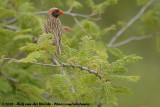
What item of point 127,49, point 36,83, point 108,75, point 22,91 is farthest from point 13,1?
point 127,49

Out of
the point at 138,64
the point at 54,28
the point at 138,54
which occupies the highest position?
the point at 138,54

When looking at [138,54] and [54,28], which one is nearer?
[54,28]

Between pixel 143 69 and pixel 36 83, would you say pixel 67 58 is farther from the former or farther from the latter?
pixel 143 69

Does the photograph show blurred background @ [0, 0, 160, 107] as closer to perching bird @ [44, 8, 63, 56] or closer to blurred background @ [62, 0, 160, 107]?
blurred background @ [62, 0, 160, 107]

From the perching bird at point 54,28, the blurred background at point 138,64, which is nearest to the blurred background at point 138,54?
the blurred background at point 138,64

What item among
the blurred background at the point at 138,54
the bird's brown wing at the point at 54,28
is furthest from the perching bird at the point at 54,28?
the blurred background at the point at 138,54

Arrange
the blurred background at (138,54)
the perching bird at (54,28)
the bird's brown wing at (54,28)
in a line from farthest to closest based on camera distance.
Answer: the blurred background at (138,54) → the bird's brown wing at (54,28) → the perching bird at (54,28)

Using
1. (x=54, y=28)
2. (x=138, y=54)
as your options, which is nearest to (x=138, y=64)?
(x=138, y=54)

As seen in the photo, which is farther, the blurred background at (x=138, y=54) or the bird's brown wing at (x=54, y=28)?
the blurred background at (x=138, y=54)

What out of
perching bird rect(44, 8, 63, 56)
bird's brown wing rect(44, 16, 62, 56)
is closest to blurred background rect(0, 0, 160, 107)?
perching bird rect(44, 8, 63, 56)

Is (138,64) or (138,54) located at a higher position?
(138,54)

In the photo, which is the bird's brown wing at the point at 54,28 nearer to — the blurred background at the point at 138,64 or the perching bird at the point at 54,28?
the perching bird at the point at 54,28

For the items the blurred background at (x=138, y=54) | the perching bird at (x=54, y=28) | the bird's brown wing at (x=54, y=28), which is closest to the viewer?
the perching bird at (x=54, y=28)

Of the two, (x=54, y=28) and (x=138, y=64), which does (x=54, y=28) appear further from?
(x=138, y=64)
